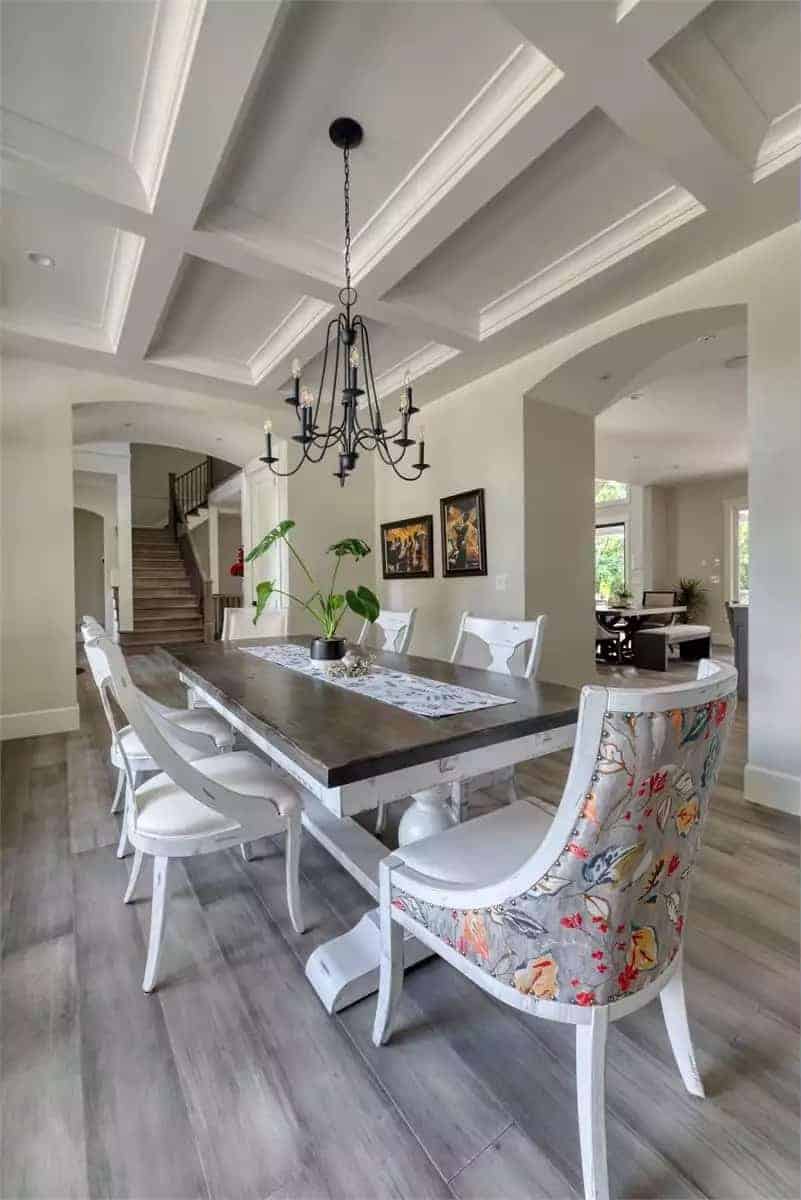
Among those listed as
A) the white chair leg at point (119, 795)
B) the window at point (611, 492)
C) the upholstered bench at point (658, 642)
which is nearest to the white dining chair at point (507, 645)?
the white chair leg at point (119, 795)

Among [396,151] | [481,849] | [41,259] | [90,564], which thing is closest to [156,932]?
[481,849]

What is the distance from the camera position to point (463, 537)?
420 centimetres

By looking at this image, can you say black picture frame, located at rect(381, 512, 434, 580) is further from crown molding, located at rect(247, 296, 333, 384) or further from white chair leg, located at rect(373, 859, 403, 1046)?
white chair leg, located at rect(373, 859, 403, 1046)

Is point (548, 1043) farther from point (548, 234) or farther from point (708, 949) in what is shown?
point (548, 234)

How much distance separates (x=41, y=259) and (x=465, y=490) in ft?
9.84

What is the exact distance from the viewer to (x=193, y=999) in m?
1.37

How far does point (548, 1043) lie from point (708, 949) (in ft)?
2.14

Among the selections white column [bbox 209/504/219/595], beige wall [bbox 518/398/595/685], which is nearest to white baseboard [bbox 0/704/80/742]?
beige wall [bbox 518/398/595/685]

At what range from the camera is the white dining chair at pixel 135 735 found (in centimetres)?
163

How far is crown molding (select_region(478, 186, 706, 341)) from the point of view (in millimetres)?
2232

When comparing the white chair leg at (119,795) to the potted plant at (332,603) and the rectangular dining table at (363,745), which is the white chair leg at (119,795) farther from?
the potted plant at (332,603)

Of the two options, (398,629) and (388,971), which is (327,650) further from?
(388,971)

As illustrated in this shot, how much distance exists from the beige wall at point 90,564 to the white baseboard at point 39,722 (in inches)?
272

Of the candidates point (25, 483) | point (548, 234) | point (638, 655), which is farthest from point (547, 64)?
point (638, 655)
